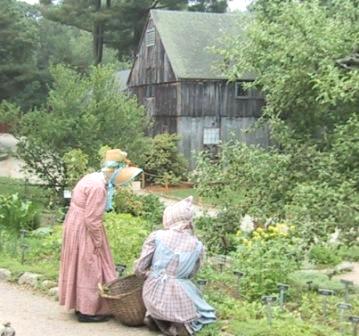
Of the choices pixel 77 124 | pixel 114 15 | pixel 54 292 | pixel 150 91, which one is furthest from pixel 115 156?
pixel 114 15

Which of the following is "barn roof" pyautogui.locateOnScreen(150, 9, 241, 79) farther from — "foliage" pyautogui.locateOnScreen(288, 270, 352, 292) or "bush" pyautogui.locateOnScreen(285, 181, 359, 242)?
"bush" pyautogui.locateOnScreen(285, 181, 359, 242)

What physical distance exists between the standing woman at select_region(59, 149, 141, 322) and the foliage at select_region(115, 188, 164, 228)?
706 centimetres

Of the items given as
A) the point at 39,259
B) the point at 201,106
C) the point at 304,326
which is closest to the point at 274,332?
the point at 304,326

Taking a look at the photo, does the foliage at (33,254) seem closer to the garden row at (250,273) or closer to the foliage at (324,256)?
the garden row at (250,273)

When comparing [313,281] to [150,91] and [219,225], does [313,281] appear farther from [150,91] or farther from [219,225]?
[150,91]

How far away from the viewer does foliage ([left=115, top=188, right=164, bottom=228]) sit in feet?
51.3

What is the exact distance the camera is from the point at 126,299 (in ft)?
25.5

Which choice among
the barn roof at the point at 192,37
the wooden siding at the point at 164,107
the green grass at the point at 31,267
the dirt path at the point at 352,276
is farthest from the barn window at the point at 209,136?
the green grass at the point at 31,267

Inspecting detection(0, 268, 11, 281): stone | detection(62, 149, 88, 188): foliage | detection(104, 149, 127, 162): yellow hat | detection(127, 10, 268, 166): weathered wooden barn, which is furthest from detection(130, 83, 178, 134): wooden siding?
detection(104, 149, 127, 162): yellow hat

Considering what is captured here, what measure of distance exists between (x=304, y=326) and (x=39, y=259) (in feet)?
16.6

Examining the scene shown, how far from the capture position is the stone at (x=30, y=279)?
987 cm

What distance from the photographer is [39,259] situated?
11.2 meters

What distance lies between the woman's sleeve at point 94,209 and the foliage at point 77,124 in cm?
885

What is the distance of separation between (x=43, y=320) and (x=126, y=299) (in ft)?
3.50
